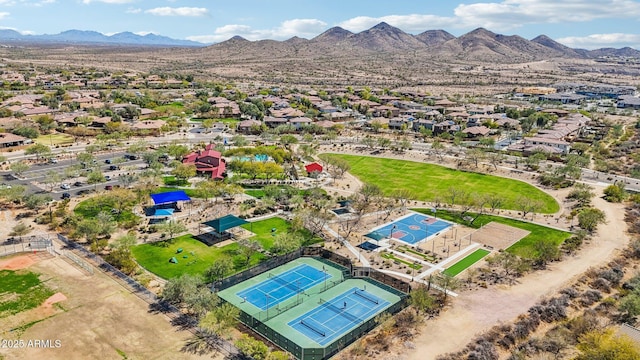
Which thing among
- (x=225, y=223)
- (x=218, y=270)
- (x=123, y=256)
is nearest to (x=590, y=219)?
(x=225, y=223)

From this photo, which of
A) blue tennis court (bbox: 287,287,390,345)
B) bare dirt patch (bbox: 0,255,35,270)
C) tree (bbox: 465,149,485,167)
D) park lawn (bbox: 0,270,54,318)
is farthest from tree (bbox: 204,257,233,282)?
tree (bbox: 465,149,485,167)

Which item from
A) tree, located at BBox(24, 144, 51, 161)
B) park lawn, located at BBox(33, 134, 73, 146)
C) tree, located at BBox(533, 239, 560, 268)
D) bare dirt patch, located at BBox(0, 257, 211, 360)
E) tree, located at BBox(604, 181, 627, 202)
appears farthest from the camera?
park lawn, located at BBox(33, 134, 73, 146)

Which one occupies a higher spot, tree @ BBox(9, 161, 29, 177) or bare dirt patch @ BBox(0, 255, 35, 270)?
tree @ BBox(9, 161, 29, 177)

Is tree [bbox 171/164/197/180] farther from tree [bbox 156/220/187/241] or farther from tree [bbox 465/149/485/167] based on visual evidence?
tree [bbox 465/149/485/167]

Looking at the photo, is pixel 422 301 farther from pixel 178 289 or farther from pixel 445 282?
pixel 178 289

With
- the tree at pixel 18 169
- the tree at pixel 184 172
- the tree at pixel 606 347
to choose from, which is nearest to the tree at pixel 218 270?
the tree at pixel 606 347
